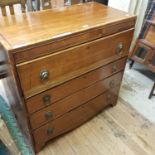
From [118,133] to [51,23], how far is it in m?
1.11

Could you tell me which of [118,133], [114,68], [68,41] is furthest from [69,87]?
[118,133]

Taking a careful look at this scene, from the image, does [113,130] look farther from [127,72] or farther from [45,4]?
[45,4]

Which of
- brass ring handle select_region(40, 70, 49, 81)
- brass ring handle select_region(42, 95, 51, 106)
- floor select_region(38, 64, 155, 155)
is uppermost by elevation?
brass ring handle select_region(40, 70, 49, 81)

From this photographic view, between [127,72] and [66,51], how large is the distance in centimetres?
150

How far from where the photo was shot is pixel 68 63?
3.44ft

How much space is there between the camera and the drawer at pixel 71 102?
1160mm

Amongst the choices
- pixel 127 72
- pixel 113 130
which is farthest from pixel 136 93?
pixel 113 130

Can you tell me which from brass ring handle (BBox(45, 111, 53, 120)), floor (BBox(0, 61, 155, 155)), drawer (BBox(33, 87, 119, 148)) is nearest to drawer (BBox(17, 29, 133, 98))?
brass ring handle (BBox(45, 111, 53, 120))

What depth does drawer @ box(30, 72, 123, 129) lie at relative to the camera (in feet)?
3.81

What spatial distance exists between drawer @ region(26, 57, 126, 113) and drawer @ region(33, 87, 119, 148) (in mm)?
212

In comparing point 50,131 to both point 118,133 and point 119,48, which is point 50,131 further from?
point 119,48

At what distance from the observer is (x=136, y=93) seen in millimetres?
1986

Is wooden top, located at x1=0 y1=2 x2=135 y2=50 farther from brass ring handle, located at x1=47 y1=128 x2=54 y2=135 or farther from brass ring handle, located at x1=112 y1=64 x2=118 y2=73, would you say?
brass ring handle, located at x1=47 y1=128 x2=54 y2=135

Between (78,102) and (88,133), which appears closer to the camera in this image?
(78,102)
